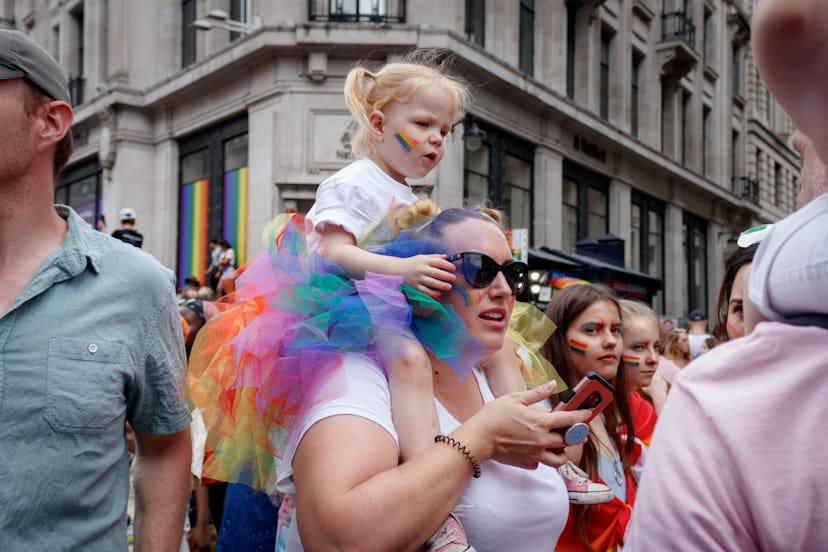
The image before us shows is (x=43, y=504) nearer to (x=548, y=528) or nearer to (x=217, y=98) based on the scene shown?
(x=548, y=528)

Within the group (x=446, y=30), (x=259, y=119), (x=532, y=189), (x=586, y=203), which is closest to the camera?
(x=446, y=30)

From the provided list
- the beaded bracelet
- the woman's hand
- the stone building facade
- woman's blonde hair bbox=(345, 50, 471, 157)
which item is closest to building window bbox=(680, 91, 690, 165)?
the stone building facade

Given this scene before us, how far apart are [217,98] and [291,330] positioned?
1541cm

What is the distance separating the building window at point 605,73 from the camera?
21.3 m

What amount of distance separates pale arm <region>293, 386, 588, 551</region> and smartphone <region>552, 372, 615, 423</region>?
0.12 ft

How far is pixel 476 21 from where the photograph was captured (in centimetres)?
1599

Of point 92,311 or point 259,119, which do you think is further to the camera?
point 259,119

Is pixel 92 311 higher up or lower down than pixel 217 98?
lower down

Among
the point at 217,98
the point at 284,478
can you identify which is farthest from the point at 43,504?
the point at 217,98

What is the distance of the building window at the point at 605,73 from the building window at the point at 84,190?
48.2 feet

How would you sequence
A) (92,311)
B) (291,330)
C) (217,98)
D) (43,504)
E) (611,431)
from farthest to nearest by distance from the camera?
(217,98)
(611,431)
(291,330)
(92,311)
(43,504)

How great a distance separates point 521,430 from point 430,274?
1.60 ft

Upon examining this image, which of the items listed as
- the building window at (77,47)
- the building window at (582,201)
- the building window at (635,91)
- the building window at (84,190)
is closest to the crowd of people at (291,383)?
the building window at (582,201)

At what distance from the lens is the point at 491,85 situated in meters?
15.4
